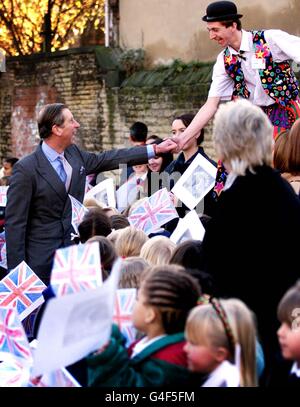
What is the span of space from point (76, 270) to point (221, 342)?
1.98 ft

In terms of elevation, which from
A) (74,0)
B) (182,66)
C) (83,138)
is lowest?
(83,138)

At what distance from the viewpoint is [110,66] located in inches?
656

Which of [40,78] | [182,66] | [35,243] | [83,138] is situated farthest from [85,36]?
[35,243]

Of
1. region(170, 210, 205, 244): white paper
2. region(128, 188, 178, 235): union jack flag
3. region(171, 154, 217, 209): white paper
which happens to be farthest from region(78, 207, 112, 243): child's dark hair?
region(171, 154, 217, 209): white paper

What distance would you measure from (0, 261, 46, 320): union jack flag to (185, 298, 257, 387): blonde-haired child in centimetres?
233

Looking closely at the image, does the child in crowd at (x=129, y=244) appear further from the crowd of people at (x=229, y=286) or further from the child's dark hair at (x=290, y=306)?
the child's dark hair at (x=290, y=306)

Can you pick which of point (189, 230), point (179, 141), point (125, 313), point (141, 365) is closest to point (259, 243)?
point (125, 313)

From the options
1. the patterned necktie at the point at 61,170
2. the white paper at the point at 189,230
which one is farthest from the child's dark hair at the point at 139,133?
the white paper at the point at 189,230

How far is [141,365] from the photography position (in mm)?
3455

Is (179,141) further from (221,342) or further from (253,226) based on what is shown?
(221,342)

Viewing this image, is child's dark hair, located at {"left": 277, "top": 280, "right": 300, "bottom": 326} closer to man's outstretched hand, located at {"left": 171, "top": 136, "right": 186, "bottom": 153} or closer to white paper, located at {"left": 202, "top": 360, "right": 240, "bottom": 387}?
white paper, located at {"left": 202, "top": 360, "right": 240, "bottom": 387}

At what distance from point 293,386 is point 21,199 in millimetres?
3175

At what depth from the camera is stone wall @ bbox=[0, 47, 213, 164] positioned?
1519 cm
